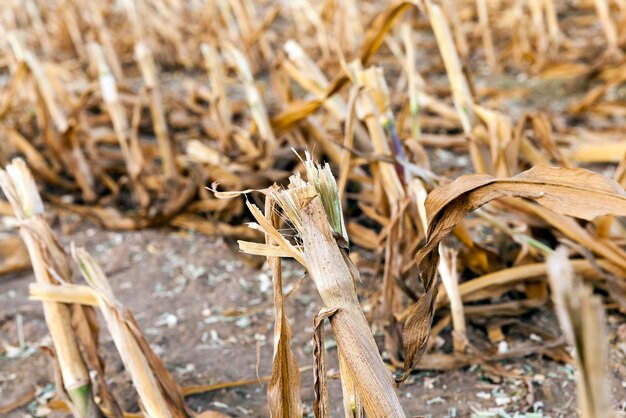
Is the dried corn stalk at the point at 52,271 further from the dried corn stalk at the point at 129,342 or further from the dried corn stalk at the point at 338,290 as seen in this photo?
the dried corn stalk at the point at 338,290

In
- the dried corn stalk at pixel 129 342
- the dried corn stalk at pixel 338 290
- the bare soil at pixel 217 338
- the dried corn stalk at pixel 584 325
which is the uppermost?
the dried corn stalk at pixel 584 325

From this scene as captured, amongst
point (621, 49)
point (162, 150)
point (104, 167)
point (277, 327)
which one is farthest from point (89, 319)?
point (621, 49)

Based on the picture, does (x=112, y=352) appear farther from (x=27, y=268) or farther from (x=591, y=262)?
(x=591, y=262)

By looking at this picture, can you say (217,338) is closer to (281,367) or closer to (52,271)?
(52,271)

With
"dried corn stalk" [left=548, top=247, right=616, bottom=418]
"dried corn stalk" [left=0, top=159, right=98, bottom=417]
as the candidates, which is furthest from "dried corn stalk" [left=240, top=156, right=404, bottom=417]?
"dried corn stalk" [left=0, top=159, right=98, bottom=417]

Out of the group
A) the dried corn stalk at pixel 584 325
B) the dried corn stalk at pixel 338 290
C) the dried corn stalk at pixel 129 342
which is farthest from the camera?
the dried corn stalk at pixel 129 342

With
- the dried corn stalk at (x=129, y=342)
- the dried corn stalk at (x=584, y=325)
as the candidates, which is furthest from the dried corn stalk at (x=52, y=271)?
the dried corn stalk at (x=584, y=325)

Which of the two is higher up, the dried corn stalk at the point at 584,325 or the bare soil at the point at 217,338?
the dried corn stalk at the point at 584,325
